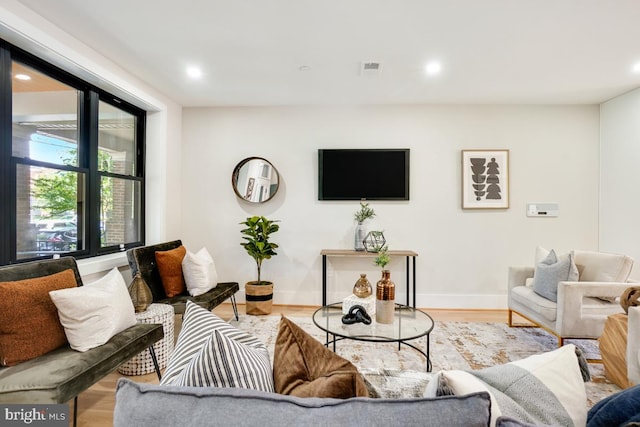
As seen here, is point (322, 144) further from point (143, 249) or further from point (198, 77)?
point (143, 249)

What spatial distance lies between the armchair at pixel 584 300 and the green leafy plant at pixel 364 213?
1.75 m

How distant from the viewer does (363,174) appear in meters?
4.03

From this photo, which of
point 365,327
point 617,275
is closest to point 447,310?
point 617,275

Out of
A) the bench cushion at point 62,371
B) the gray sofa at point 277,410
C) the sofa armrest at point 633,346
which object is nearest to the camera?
the gray sofa at point 277,410

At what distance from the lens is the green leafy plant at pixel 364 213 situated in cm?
397

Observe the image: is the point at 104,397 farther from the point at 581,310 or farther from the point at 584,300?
the point at 584,300

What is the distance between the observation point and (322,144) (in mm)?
4105

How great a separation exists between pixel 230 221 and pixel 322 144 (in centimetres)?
154

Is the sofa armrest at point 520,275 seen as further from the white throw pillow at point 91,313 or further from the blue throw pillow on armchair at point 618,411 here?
the white throw pillow at point 91,313

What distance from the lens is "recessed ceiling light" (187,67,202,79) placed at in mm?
3053

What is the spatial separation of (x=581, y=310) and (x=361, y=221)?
220cm

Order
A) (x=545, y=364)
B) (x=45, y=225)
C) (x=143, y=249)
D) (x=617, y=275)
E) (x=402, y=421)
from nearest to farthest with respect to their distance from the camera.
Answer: (x=402, y=421) → (x=545, y=364) → (x=45, y=225) → (x=617, y=275) → (x=143, y=249)

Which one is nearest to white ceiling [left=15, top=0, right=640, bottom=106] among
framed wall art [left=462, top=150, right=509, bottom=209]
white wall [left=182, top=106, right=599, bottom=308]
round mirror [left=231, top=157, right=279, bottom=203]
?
white wall [left=182, top=106, right=599, bottom=308]

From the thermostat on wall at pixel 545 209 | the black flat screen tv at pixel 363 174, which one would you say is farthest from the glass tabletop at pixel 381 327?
the thermostat on wall at pixel 545 209
